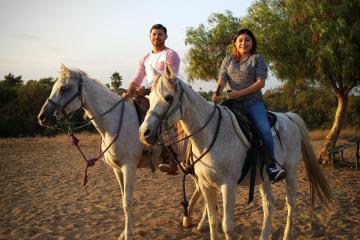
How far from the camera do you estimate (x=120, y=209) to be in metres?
6.56

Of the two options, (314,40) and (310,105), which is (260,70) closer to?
(314,40)

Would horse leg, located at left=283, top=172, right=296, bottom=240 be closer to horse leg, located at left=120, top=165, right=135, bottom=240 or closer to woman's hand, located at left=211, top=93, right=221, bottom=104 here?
woman's hand, located at left=211, top=93, right=221, bottom=104

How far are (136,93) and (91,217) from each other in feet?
8.72

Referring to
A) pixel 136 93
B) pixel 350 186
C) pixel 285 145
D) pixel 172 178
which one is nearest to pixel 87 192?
pixel 172 178

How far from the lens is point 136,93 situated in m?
4.84

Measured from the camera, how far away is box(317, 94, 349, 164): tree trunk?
428 inches

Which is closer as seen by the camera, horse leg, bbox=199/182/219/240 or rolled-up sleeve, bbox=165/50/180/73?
horse leg, bbox=199/182/219/240

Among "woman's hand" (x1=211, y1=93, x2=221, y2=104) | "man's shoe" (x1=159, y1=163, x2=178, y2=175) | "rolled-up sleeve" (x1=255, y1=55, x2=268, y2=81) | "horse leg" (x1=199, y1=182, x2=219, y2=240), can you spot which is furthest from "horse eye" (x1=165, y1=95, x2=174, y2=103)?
"man's shoe" (x1=159, y1=163, x2=178, y2=175)

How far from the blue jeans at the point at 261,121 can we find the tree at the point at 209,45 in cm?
1050

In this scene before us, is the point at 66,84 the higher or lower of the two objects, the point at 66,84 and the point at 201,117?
the higher

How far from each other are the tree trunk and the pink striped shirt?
7.99 m

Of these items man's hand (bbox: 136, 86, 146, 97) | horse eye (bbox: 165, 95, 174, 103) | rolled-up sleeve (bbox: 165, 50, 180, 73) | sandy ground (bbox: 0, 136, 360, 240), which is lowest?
sandy ground (bbox: 0, 136, 360, 240)

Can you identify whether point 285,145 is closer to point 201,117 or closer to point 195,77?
point 201,117

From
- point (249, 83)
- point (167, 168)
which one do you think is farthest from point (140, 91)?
point (249, 83)
